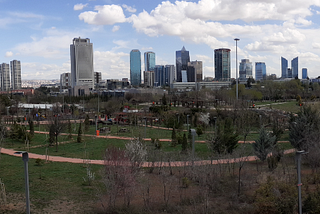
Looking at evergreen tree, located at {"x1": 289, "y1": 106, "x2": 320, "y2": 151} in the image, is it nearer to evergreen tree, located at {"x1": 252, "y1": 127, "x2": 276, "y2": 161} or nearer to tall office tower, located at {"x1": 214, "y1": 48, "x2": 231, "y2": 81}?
evergreen tree, located at {"x1": 252, "y1": 127, "x2": 276, "y2": 161}

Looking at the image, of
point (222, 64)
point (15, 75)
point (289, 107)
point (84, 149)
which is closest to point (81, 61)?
point (15, 75)

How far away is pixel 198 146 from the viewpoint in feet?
71.7

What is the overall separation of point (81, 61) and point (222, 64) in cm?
7283

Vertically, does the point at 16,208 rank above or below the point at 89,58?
below

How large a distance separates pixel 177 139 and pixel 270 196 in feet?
42.2

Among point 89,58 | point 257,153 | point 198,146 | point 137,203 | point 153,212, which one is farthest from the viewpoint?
point 89,58

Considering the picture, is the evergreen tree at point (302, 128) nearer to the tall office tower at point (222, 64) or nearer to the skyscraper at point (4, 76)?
the tall office tower at point (222, 64)

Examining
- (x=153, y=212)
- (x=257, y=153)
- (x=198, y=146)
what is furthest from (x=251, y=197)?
(x=198, y=146)

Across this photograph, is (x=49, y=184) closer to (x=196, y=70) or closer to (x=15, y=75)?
(x=15, y=75)

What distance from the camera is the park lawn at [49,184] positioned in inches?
449

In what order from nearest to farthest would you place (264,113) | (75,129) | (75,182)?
1. (75,182)
2. (75,129)
3. (264,113)

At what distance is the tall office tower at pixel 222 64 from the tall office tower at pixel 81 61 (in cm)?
6485

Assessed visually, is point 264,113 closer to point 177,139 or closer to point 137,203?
Answer: point 177,139

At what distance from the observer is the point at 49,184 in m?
13.2
